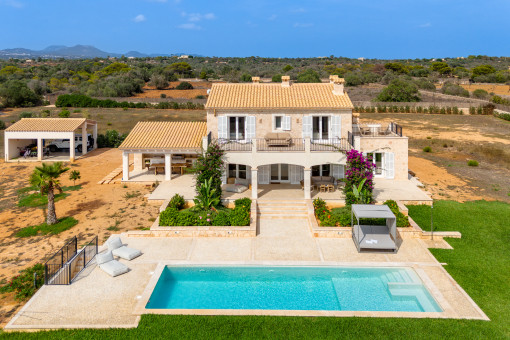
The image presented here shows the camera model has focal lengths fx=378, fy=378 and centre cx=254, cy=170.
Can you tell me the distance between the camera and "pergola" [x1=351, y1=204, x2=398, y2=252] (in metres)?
16.7

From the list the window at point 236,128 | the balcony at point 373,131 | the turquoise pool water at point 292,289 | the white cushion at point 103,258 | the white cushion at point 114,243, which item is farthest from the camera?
the balcony at point 373,131

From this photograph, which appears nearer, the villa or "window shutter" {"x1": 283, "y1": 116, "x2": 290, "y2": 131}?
the villa

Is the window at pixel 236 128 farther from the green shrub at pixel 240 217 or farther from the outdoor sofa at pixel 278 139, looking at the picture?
the green shrub at pixel 240 217

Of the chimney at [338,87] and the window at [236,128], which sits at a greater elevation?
the chimney at [338,87]

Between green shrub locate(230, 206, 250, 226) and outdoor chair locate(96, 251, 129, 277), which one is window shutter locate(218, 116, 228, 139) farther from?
outdoor chair locate(96, 251, 129, 277)

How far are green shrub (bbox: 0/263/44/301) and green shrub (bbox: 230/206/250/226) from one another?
8588mm

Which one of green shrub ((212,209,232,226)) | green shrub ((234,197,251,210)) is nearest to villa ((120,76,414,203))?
green shrub ((234,197,251,210))

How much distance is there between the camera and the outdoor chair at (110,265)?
48.0 feet

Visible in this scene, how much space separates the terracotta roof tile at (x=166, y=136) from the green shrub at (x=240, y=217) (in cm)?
844

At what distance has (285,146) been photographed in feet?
76.7

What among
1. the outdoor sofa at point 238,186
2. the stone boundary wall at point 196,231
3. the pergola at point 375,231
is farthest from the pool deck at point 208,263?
the outdoor sofa at point 238,186

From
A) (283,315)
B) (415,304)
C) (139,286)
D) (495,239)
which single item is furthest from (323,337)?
(495,239)

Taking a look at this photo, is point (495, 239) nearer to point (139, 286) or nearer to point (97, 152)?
point (139, 286)

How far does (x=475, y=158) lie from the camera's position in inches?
1427
